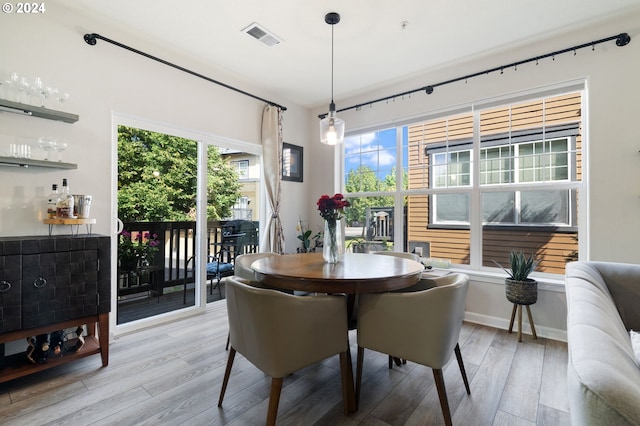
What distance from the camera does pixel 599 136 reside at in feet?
8.55

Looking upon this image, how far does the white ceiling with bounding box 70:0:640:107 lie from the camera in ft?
7.95

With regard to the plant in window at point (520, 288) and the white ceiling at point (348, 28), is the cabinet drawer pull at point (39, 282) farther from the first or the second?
the plant in window at point (520, 288)

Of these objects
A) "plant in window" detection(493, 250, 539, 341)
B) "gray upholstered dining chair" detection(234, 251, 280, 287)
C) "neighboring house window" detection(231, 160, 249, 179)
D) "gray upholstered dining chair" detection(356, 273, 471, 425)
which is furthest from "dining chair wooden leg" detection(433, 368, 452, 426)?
"neighboring house window" detection(231, 160, 249, 179)

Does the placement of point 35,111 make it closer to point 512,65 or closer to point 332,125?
point 332,125

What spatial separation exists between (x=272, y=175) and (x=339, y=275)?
8.22ft

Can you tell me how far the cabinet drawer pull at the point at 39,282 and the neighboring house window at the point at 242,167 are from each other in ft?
7.28

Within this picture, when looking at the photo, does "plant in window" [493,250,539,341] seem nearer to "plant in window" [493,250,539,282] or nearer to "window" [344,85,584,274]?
"plant in window" [493,250,539,282]

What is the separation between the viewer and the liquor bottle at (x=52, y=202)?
2291 mm

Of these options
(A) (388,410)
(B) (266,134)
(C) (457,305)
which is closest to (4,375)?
(A) (388,410)

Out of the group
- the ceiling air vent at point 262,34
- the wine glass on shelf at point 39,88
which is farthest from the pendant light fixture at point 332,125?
the wine glass on shelf at point 39,88

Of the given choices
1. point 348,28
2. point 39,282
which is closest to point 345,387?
point 39,282

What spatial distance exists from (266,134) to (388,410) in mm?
3287

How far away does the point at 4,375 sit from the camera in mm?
1868

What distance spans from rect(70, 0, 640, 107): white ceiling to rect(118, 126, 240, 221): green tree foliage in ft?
2.78
